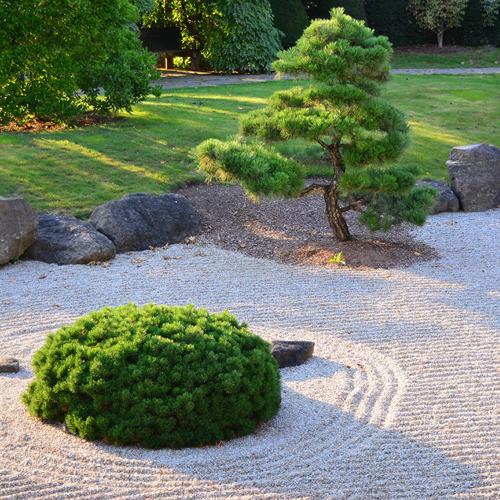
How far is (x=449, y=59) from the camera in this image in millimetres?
23203

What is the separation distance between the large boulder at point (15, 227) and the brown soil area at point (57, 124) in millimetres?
4823

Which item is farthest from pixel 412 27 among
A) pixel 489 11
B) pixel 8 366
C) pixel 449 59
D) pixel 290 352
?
pixel 8 366

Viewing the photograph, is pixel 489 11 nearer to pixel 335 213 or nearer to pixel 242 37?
pixel 242 37

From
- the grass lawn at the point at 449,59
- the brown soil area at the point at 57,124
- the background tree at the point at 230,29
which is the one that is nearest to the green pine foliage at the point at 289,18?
the background tree at the point at 230,29

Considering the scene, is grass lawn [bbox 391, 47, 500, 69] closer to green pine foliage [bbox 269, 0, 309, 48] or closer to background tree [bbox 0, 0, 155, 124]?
green pine foliage [bbox 269, 0, 309, 48]

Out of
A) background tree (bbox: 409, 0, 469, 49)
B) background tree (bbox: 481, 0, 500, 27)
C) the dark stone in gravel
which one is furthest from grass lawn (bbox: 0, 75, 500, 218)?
background tree (bbox: 481, 0, 500, 27)

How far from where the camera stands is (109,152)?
1050 cm

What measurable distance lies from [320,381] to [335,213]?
3.56 m

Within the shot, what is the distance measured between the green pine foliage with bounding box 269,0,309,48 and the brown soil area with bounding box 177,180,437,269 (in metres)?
13.8

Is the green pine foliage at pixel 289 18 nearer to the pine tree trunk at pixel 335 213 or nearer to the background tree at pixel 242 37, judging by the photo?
the background tree at pixel 242 37

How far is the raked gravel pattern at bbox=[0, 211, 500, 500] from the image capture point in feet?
11.4

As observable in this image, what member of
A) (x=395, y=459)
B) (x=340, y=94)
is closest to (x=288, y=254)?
(x=340, y=94)

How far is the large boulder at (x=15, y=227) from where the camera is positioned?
711 cm

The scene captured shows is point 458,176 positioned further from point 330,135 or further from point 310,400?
point 310,400
